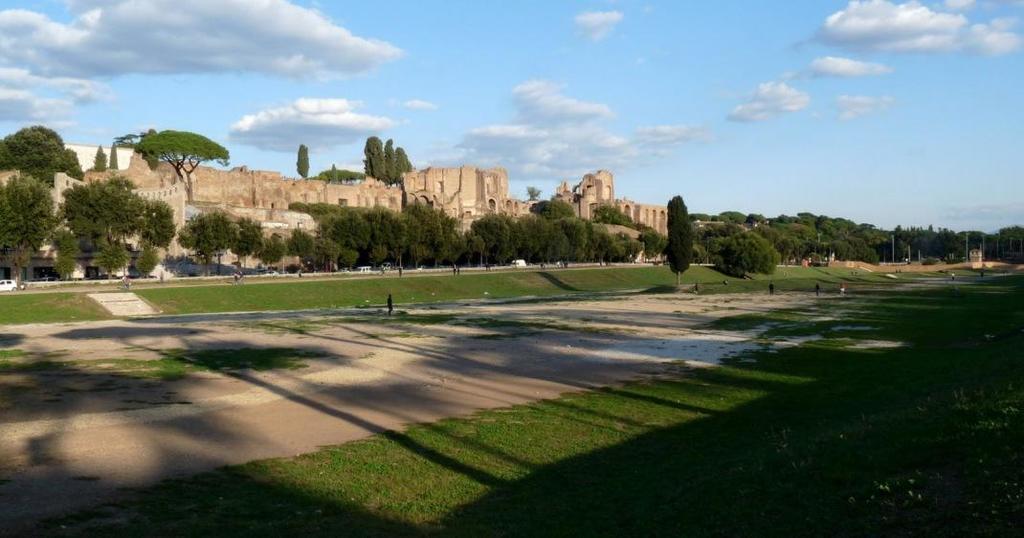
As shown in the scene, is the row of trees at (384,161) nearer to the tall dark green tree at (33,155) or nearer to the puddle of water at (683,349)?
the tall dark green tree at (33,155)

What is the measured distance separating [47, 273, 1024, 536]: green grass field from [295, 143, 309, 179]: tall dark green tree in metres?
117

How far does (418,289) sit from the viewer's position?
5934 centimetres

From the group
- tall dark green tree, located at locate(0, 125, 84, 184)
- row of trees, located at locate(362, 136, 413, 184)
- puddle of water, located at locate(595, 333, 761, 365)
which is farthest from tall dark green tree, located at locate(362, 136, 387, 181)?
puddle of water, located at locate(595, 333, 761, 365)

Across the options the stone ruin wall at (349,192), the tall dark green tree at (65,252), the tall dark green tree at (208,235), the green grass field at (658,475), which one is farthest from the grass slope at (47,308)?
the green grass field at (658,475)

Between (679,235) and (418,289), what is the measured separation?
25.8m

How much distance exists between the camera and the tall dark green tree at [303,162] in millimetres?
126688

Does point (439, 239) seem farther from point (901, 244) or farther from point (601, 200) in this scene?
point (901, 244)

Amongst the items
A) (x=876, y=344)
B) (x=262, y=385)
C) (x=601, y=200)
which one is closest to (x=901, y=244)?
(x=601, y=200)

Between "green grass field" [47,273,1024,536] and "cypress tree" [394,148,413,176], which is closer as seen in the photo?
"green grass field" [47,273,1024,536]

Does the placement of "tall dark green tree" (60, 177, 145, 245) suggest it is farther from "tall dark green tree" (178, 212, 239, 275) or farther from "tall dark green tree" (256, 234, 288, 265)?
"tall dark green tree" (256, 234, 288, 265)

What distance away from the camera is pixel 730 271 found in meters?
96.3

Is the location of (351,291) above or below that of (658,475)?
above

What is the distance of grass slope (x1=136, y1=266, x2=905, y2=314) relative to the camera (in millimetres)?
46500

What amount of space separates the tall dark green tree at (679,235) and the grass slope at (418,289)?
3.35m
